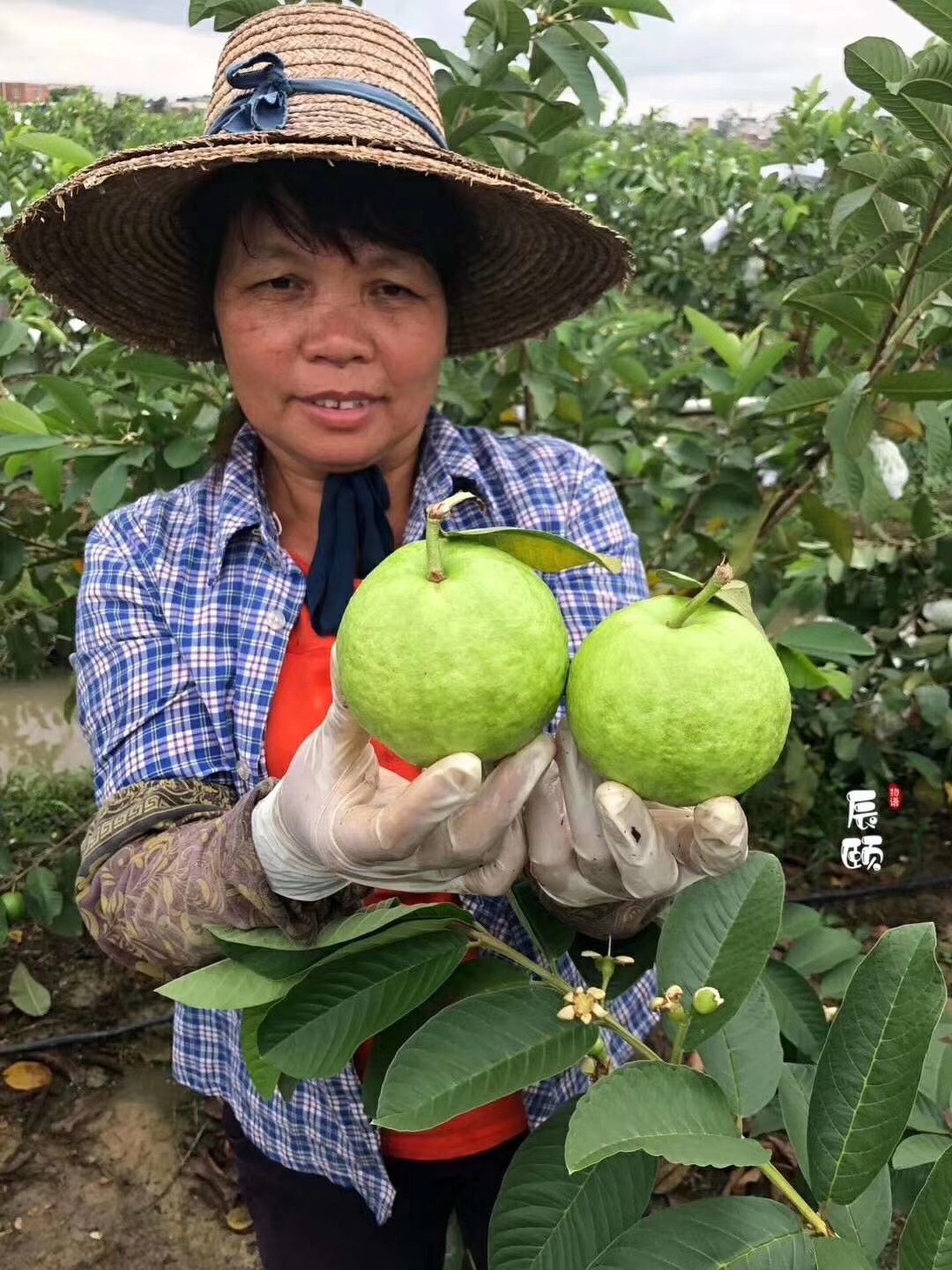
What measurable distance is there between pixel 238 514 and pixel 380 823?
526 mm

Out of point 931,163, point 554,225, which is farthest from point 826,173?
point 554,225

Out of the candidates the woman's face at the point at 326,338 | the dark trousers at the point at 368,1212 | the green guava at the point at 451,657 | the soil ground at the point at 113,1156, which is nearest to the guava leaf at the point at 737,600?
the green guava at the point at 451,657

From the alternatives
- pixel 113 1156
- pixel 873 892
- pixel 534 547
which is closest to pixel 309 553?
pixel 534 547

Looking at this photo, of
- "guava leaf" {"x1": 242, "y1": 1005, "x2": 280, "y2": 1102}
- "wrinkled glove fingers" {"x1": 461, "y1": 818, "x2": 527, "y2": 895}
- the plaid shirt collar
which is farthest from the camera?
the plaid shirt collar

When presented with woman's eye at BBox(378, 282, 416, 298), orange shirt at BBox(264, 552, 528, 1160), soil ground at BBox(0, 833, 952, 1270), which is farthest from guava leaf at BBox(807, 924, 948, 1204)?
soil ground at BBox(0, 833, 952, 1270)

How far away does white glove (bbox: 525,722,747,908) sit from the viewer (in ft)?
2.22

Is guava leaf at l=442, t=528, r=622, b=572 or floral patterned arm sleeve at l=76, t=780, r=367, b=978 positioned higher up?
guava leaf at l=442, t=528, r=622, b=572

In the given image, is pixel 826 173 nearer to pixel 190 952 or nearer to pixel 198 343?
pixel 198 343

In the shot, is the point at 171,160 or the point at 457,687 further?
the point at 171,160

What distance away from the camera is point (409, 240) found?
101 centimetres

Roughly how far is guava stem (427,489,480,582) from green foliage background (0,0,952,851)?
29.8 inches

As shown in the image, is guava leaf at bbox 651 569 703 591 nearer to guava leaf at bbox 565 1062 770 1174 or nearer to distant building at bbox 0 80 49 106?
guava leaf at bbox 565 1062 770 1174

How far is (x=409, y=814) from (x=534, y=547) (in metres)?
0.20

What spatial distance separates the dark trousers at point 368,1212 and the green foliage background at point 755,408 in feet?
2.65
